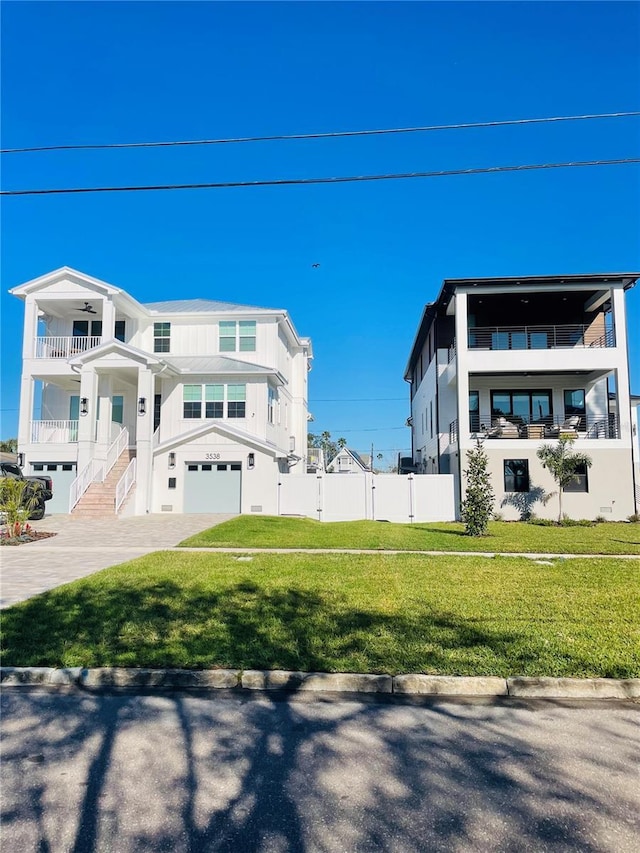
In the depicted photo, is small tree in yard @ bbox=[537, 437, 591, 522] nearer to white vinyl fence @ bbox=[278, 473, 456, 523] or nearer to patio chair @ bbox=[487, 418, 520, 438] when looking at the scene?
patio chair @ bbox=[487, 418, 520, 438]

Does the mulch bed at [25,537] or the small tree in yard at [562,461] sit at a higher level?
the small tree in yard at [562,461]

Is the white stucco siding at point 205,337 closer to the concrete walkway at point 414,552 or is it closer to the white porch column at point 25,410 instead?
the white porch column at point 25,410

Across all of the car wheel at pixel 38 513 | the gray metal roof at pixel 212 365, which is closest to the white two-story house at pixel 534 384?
the gray metal roof at pixel 212 365

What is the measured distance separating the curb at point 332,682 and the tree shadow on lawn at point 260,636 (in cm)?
12

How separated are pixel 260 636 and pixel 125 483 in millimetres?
16506

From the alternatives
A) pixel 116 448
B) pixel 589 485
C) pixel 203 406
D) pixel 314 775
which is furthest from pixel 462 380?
pixel 314 775

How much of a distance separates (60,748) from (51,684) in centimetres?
133

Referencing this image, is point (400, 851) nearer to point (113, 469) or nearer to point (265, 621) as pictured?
point (265, 621)

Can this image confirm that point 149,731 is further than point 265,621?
No

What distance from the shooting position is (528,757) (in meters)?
3.40

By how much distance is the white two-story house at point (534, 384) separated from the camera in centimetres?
2084

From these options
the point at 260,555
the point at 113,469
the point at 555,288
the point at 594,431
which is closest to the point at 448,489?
the point at 594,431

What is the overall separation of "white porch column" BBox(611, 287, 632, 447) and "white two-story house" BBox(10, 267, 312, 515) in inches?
534

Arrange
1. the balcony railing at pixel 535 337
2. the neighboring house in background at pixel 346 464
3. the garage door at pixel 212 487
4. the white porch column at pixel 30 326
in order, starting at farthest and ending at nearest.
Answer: the neighboring house in background at pixel 346 464, the balcony railing at pixel 535 337, the white porch column at pixel 30 326, the garage door at pixel 212 487
